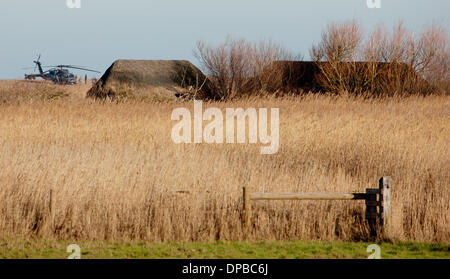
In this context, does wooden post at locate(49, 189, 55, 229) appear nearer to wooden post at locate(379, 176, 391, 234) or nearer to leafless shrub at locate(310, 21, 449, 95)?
wooden post at locate(379, 176, 391, 234)

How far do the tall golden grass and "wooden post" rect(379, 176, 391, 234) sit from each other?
211mm

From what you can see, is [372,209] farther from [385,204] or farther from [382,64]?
[382,64]

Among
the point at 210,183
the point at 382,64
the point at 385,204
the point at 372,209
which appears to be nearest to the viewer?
the point at 385,204

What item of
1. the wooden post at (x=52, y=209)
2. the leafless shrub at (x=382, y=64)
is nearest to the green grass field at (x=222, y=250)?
the wooden post at (x=52, y=209)

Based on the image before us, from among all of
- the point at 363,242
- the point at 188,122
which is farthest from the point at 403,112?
the point at 363,242

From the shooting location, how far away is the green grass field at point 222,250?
7.53m

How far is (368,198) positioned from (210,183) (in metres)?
3.17

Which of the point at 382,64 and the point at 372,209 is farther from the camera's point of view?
the point at 382,64

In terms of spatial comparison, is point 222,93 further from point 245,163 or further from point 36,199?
point 36,199

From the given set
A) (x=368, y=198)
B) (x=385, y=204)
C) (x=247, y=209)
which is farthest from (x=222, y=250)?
(x=385, y=204)

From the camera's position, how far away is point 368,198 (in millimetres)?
8727

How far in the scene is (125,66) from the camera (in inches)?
1179

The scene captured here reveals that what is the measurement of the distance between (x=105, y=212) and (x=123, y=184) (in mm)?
1279

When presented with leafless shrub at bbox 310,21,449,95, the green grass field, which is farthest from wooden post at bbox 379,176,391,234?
leafless shrub at bbox 310,21,449,95
